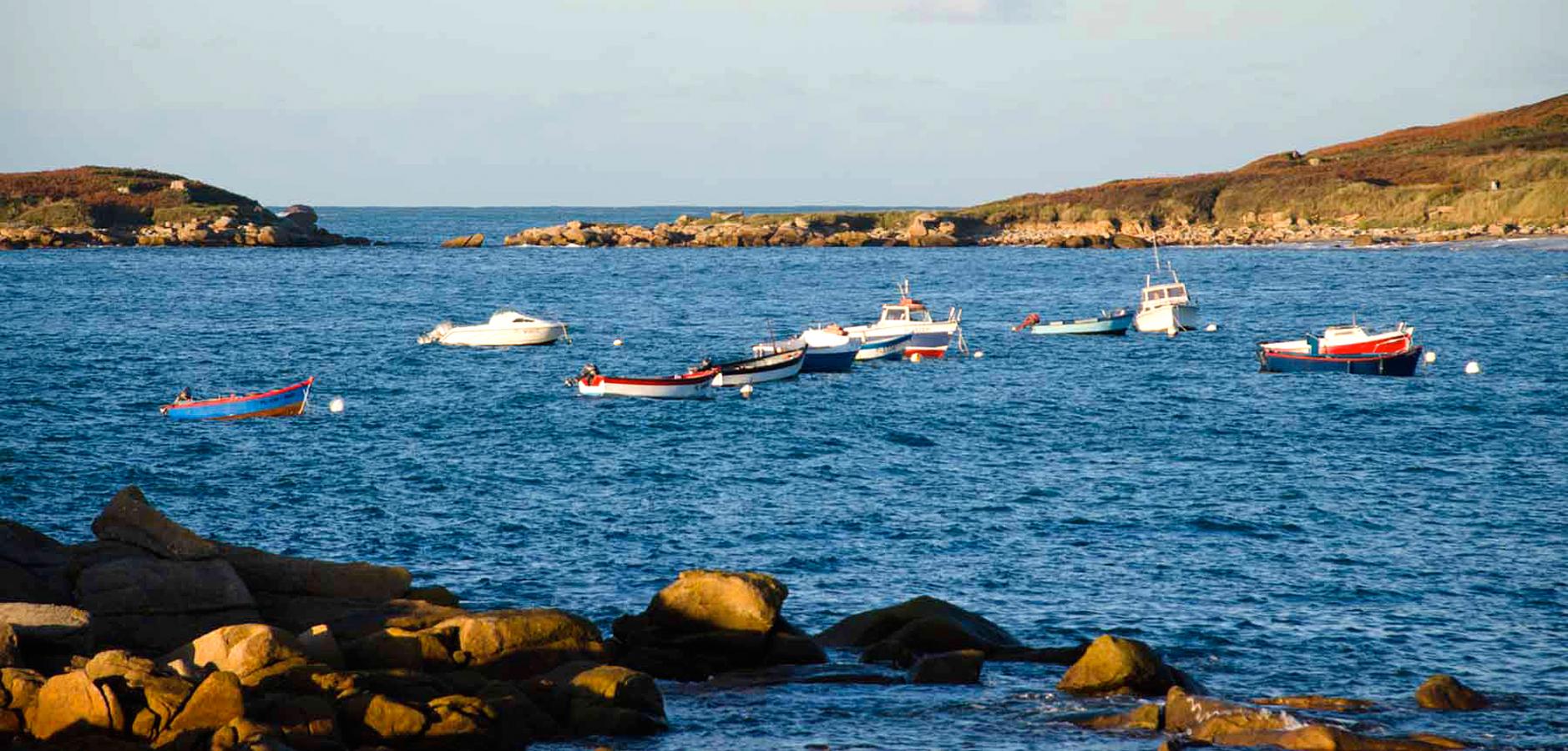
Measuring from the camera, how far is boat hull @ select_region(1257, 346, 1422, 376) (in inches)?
2414

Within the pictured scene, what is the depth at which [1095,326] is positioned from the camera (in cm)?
8131

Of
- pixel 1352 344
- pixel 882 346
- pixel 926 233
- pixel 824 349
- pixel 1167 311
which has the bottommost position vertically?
pixel 882 346

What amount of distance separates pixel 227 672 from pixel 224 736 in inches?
39.6

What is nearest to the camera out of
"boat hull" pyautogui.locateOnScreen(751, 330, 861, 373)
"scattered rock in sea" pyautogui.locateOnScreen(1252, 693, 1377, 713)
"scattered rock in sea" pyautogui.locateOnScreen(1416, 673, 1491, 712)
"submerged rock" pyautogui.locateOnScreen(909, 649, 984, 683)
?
"scattered rock in sea" pyautogui.locateOnScreen(1252, 693, 1377, 713)


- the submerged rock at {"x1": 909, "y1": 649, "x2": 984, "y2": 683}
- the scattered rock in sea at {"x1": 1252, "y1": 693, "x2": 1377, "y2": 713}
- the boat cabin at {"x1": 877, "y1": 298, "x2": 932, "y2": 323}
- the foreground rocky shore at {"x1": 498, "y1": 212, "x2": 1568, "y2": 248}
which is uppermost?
the foreground rocky shore at {"x1": 498, "y1": 212, "x2": 1568, "y2": 248}

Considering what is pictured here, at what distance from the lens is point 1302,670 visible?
78.5ft

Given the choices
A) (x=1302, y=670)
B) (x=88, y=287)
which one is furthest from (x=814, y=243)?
(x=1302, y=670)

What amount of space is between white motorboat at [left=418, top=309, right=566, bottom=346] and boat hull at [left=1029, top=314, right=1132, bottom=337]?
25709 mm

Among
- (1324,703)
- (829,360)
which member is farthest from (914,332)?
(1324,703)

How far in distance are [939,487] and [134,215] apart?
162m

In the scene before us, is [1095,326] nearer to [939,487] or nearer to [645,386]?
[645,386]

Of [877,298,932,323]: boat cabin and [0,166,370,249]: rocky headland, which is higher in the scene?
[0,166,370,249]: rocky headland

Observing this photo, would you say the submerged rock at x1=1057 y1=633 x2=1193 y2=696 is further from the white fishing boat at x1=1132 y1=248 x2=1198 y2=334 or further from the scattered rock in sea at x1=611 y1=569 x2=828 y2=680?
the white fishing boat at x1=1132 y1=248 x2=1198 y2=334

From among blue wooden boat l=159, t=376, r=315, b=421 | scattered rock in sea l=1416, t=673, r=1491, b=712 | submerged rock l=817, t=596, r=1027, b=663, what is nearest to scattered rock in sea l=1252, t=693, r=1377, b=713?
scattered rock in sea l=1416, t=673, r=1491, b=712
